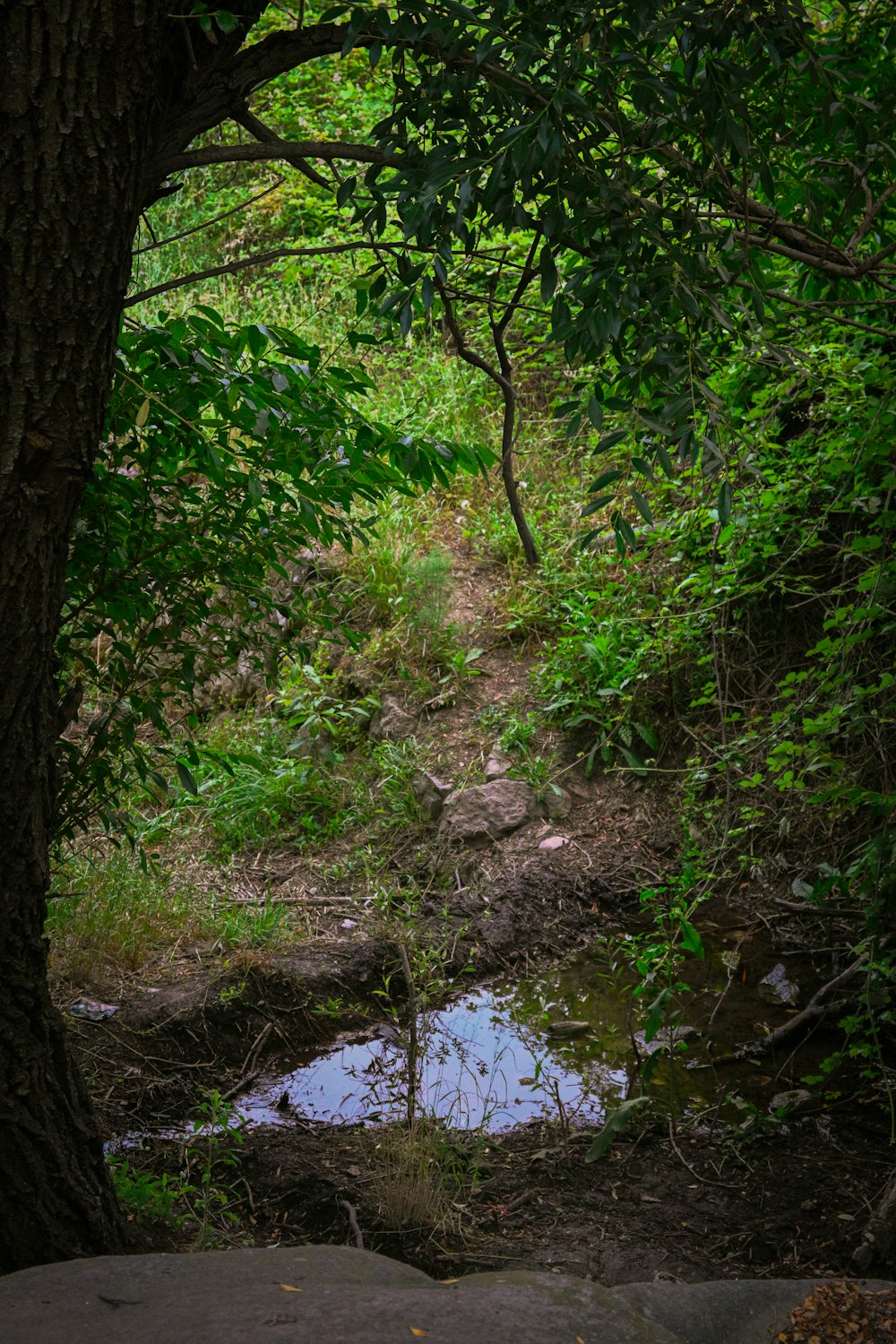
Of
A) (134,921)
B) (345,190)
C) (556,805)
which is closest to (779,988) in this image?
(556,805)

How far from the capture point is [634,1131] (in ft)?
11.2

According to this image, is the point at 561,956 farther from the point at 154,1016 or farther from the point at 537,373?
the point at 537,373

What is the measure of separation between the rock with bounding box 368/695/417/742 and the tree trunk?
143 inches

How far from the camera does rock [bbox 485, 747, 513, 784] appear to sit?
5.48 metres

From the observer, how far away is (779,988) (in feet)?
13.8

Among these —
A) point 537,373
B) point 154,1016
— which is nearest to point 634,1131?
point 154,1016

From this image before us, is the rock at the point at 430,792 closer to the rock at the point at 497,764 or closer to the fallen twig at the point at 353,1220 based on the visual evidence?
the rock at the point at 497,764

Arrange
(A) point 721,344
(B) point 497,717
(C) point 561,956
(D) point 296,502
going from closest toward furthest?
1. (D) point 296,502
2. (A) point 721,344
3. (C) point 561,956
4. (B) point 497,717

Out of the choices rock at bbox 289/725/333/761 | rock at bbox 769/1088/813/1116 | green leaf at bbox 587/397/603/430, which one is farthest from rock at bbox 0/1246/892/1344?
rock at bbox 289/725/333/761

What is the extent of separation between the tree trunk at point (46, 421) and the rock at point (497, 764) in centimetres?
332

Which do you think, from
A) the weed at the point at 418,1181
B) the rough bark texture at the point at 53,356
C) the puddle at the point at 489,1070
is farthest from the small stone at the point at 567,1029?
the rough bark texture at the point at 53,356

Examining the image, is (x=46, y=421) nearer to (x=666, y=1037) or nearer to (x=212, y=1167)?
(x=212, y=1167)

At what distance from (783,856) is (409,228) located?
333cm

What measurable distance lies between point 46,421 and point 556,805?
12.2 ft
